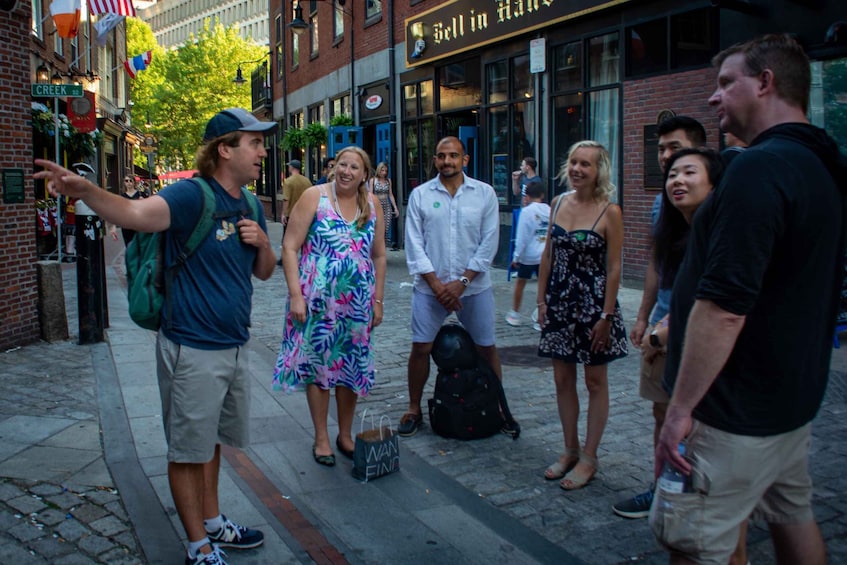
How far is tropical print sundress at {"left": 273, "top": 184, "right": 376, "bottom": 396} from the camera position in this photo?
15.9 feet

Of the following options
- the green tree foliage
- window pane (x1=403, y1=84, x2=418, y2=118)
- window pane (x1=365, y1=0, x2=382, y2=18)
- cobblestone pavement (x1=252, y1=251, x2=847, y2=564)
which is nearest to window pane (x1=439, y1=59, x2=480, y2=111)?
window pane (x1=403, y1=84, x2=418, y2=118)

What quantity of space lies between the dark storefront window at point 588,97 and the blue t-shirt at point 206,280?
964 centimetres

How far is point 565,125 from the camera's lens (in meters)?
13.6

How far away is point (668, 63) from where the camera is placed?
36.4ft

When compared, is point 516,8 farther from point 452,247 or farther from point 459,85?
point 452,247

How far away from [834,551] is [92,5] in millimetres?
20470

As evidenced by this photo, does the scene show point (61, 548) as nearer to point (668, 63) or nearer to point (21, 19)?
point (21, 19)

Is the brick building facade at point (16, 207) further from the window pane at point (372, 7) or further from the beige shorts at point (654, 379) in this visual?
the window pane at point (372, 7)

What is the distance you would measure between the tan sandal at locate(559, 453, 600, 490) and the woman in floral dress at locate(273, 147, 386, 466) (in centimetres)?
126

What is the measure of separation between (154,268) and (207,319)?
29 centimetres

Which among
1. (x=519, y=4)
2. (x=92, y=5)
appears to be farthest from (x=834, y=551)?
(x=92, y=5)

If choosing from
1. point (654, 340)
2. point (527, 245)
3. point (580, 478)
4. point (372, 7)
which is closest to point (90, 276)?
point (527, 245)

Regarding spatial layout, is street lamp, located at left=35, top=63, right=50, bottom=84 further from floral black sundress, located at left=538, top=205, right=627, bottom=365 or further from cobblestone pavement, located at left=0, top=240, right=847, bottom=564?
floral black sundress, located at left=538, top=205, right=627, bottom=365

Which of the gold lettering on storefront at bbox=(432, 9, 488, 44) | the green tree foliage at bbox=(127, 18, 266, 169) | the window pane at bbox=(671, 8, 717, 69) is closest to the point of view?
the window pane at bbox=(671, 8, 717, 69)
